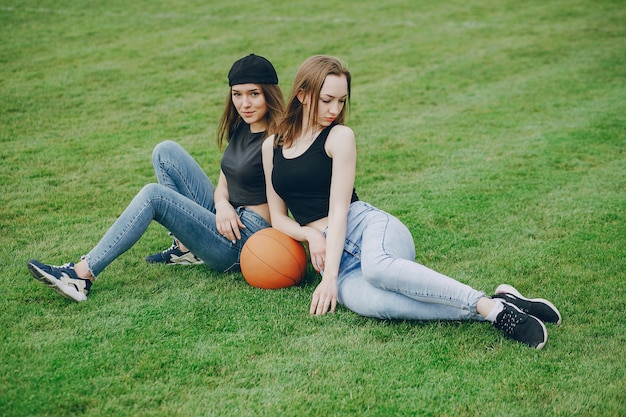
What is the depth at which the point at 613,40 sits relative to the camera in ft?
52.4

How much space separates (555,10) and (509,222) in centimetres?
1448

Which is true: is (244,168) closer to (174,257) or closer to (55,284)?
(174,257)

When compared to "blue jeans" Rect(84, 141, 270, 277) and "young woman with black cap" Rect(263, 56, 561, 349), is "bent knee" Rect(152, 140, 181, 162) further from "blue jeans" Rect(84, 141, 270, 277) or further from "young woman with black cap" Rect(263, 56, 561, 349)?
"young woman with black cap" Rect(263, 56, 561, 349)

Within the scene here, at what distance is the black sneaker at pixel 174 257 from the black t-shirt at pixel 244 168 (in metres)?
0.63

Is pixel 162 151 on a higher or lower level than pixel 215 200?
higher

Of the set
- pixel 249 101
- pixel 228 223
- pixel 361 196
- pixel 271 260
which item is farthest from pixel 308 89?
pixel 361 196

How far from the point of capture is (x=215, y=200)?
5723 millimetres

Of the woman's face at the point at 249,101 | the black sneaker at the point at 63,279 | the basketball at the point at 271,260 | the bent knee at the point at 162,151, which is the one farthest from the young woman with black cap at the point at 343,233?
the black sneaker at the point at 63,279

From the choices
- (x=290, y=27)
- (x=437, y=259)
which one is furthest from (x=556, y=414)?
(x=290, y=27)

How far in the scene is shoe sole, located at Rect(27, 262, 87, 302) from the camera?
15.9 feet

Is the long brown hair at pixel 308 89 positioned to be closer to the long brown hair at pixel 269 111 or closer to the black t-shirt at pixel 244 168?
the long brown hair at pixel 269 111

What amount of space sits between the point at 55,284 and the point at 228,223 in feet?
4.54

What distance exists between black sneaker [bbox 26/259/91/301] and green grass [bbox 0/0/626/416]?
0.14m

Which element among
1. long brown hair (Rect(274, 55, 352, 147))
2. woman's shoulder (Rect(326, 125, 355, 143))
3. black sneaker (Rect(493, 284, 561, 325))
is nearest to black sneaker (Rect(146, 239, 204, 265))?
long brown hair (Rect(274, 55, 352, 147))
